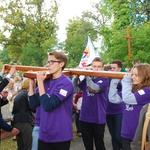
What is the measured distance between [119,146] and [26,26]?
73.3ft

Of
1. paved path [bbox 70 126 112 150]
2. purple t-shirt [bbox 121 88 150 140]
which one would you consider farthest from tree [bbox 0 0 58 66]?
A: purple t-shirt [bbox 121 88 150 140]

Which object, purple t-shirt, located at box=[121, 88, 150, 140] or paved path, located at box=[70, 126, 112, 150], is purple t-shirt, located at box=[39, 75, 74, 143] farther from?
paved path, located at box=[70, 126, 112, 150]

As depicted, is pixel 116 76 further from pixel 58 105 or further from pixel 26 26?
pixel 26 26

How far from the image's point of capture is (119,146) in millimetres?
5688

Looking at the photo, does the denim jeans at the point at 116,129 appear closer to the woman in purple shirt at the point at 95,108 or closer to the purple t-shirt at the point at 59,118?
the woman in purple shirt at the point at 95,108

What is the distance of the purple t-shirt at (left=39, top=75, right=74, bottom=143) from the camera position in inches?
131

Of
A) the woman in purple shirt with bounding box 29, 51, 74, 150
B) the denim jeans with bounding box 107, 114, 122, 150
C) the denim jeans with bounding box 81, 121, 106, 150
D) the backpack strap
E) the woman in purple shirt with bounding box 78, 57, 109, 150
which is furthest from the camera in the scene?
the denim jeans with bounding box 107, 114, 122, 150

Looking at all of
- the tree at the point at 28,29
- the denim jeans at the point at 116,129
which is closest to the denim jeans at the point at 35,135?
the denim jeans at the point at 116,129

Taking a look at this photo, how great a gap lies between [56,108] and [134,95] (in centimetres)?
95

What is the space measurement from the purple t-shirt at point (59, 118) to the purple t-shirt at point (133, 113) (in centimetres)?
77

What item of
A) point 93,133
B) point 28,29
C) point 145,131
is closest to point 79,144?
point 93,133

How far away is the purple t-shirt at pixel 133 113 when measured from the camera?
3475 millimetres

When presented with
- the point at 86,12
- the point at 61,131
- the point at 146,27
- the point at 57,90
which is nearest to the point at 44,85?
the point at 57,90

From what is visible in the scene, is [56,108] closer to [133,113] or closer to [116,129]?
[133,113]
